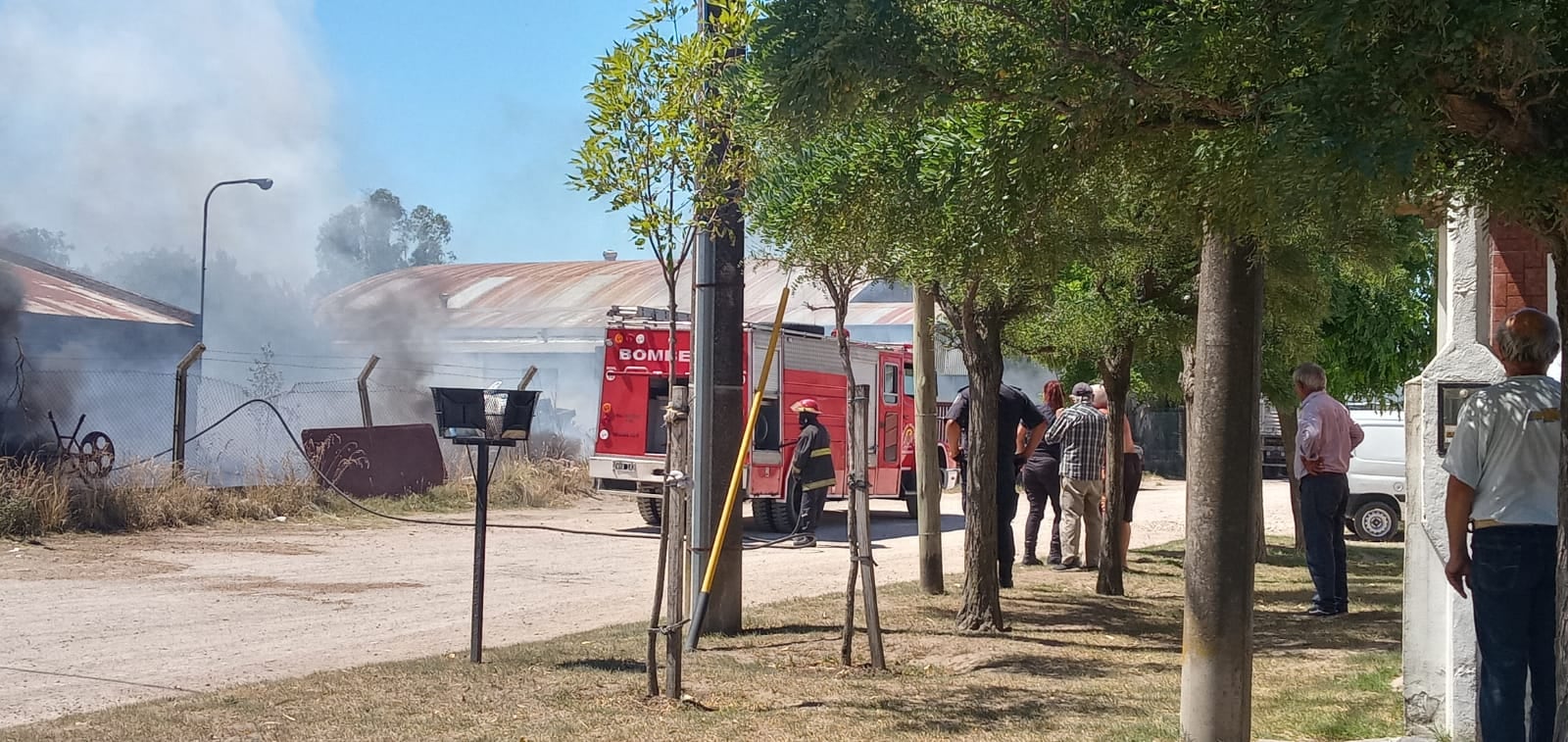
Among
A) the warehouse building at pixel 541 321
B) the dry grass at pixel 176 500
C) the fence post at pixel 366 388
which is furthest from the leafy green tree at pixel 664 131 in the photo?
the warehouse building at pixel 541 321

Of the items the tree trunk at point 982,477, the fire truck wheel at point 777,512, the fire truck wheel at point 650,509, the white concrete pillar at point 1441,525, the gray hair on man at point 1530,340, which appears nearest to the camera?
the gray hair on man at point 1530,340

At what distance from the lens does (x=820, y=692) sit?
23.9 feet

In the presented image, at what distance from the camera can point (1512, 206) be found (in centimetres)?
374

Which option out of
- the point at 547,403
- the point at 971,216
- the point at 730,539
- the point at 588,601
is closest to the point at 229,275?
the point at 547,403

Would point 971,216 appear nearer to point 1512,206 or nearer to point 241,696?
point 1512,206

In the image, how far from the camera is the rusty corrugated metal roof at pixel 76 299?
23.0m

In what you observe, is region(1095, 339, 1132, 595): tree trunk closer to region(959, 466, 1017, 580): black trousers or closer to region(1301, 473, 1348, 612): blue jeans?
region(959, 466, 1017, 580): black trousers

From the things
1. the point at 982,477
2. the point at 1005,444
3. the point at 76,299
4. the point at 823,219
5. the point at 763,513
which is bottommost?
the point at 763,513

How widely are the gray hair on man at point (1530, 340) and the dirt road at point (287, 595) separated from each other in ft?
20.3

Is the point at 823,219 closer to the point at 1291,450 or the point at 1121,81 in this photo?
the point at 1121,81

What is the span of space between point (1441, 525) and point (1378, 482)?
13575mm

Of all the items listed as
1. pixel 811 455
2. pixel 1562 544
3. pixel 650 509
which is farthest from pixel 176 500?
pixel 1562 544

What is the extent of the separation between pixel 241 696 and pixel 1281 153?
556cm

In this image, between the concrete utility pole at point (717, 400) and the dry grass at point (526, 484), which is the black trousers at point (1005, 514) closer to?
the concrete utility pole at point (717, 400)
